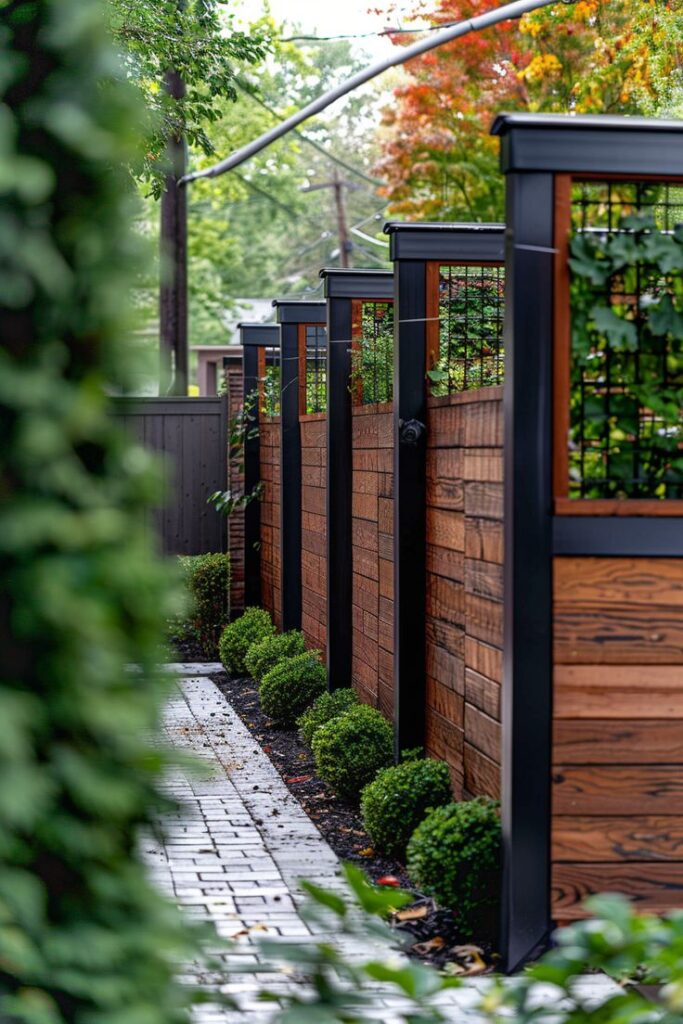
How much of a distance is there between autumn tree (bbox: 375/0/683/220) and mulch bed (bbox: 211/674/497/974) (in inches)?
314

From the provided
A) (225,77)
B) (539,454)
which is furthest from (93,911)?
(225,77)

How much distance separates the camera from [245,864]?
17.8 feet

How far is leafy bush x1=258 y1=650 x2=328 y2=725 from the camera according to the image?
8.38 m

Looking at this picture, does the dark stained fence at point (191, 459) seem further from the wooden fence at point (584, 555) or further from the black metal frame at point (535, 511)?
the black metal frame at point (535, 511)

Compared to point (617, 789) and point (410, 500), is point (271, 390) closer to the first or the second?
point (410, 500)

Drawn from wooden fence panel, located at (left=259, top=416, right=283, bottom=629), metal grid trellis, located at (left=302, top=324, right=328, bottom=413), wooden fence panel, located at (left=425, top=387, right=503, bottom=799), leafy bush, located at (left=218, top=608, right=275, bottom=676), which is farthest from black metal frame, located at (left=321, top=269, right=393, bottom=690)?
leafy bush, located at (left=218, top=608, right=275, bottom=676)

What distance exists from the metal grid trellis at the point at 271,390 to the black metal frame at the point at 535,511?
6981 millimetres

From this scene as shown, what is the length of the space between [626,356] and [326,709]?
3770mm

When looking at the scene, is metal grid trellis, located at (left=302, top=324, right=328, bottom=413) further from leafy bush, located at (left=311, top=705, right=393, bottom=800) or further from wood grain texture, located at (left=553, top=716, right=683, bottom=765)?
wood grain texture, located at (left=553, top=716, right=683, bottom=765)

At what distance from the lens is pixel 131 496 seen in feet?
5.20

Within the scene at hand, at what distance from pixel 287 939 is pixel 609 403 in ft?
6.50

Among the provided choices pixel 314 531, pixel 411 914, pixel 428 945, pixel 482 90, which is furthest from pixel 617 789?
pixel 482 90

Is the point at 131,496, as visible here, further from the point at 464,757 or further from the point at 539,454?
the point at 464,757

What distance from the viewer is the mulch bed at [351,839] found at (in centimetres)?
431
